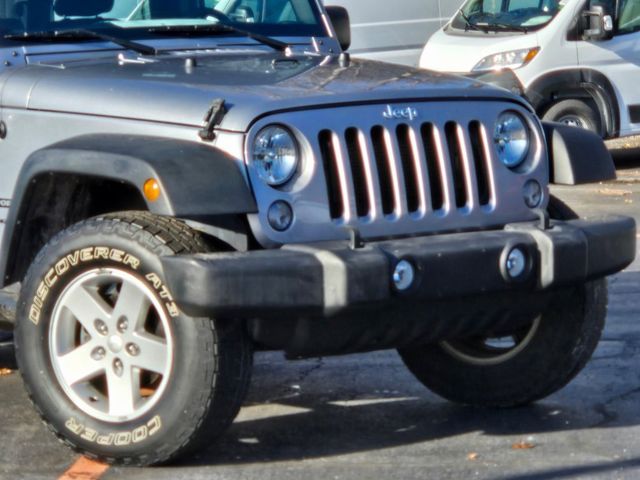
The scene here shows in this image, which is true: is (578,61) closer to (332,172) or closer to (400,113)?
(400,113)

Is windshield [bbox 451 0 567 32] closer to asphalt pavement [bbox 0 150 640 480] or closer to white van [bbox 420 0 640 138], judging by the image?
white van [bbox 420 0 640 138]

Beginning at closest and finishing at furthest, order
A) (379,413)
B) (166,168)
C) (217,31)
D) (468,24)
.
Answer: (166,168)
(379,413)
(217,31)
(468,24)

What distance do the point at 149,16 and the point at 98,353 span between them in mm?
1690

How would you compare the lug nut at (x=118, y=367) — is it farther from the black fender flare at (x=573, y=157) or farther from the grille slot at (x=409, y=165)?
the black fender flare at (x=573, y=157)

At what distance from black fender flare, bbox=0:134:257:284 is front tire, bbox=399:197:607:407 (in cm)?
137

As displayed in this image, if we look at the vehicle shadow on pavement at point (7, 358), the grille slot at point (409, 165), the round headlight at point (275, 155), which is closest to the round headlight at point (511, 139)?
the grille slot at point (409, 165)

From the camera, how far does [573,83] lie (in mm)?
14711

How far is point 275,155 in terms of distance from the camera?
5012 mm

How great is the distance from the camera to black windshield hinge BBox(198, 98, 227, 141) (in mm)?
5000

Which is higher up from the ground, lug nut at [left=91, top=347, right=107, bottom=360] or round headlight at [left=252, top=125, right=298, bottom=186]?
round headlight at [left=252, top=125, right=298, bottom=186]

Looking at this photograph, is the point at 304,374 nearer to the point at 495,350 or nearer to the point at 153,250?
the point at 495,350

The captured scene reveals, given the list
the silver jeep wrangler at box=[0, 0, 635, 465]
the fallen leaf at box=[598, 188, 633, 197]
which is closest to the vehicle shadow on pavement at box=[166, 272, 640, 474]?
the silver jeep wrangler at box=[0, 0, 635, 465]

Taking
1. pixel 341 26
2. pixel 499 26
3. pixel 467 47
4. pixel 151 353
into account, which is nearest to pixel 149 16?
pixel 341 26

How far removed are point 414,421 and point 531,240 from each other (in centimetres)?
108
